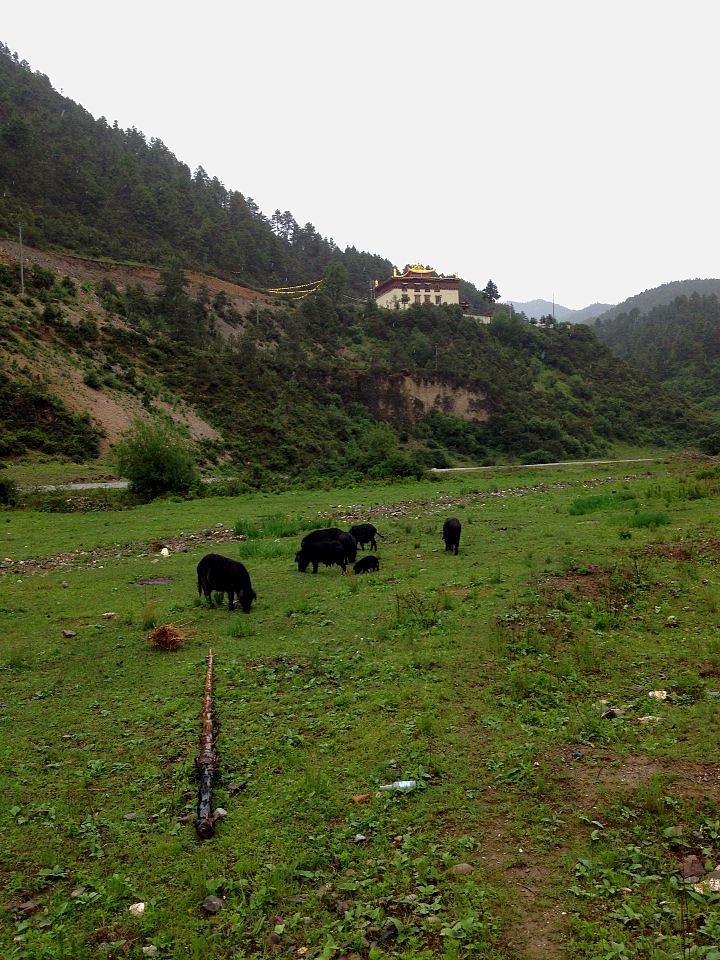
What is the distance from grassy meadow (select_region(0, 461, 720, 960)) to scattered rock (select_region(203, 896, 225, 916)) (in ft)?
0.14

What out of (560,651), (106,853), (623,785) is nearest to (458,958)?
(623,785)

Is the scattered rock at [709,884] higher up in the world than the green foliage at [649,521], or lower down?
lower down

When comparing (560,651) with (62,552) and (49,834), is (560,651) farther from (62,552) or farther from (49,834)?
(62,552)

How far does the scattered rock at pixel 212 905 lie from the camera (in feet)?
15.4

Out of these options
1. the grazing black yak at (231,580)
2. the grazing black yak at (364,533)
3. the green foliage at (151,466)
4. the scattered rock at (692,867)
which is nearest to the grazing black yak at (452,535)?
the grazing black yak at (364,533)

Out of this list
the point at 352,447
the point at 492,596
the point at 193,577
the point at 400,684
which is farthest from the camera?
the point at 352,447

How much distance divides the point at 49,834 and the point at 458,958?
12.6 ft

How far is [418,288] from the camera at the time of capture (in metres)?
102

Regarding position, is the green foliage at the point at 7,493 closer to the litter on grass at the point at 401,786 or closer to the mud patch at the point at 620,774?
the litter on grass at the point at 401,786

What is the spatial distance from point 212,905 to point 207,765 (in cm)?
173

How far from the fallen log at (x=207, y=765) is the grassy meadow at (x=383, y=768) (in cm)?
13

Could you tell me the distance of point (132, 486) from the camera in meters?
33.1

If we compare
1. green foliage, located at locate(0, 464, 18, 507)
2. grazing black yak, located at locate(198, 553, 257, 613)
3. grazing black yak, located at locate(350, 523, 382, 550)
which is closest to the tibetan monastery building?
green foliage, located at locate(0, 464, 18, 507)

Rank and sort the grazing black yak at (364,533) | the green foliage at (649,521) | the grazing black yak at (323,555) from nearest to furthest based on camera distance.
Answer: the grazing black yak at (323,555), the green foliage at (649,521), the grazing black yak at (364,533)
